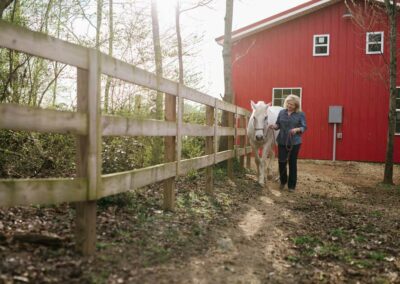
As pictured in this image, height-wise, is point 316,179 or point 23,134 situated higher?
point 23,134

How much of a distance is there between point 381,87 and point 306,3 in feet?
13.7

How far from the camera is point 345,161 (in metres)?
15.8

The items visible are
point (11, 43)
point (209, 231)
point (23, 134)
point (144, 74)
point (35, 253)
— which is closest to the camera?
point (11, 43)

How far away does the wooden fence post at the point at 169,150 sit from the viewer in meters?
4.80

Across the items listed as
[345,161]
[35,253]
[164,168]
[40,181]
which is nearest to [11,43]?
[40,181]

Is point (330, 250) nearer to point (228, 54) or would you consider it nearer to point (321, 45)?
point (228, 54)

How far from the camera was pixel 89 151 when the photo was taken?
3057 mm

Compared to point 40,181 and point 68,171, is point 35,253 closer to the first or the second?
point 40,181

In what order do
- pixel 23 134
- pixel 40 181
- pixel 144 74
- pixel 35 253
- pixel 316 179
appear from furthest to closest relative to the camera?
pixel 316 179, pixel 23 134, pixel 144 74, pixel 35 253, pixel 40 181

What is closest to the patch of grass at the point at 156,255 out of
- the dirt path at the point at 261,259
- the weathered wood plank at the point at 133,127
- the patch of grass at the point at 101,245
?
the dirt path at the point at 261,259

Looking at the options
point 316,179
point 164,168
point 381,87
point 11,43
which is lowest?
point 316,179

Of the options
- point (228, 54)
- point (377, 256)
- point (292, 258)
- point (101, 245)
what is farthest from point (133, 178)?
point (228, 54)

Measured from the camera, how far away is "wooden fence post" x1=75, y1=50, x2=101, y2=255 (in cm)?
306

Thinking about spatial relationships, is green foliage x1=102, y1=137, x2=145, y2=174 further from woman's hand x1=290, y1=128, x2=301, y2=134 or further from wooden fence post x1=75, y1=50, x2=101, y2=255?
woman's hand x1=290, y1=128, x2=301, y2=134
